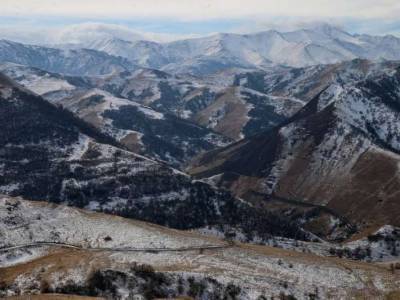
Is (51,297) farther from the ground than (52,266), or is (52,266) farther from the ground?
(51,297)

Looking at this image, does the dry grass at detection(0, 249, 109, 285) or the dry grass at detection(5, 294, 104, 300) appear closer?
the dry grass at detection(5, 294, 104, 300)

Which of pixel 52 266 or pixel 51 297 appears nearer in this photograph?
pixel 51 297

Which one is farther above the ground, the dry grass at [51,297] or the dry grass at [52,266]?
the dry grass at [51,297]

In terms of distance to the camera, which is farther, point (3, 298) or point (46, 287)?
point (46, 287)

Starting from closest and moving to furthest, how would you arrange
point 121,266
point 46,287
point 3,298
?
1. point 3,298
2. point 46,287
3. point 121,266

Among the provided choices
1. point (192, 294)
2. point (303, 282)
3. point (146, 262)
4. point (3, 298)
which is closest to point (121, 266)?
point (146, 262)

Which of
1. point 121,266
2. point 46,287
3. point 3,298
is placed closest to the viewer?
point 3,298

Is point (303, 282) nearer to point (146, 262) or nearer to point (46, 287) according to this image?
point (146, 262)

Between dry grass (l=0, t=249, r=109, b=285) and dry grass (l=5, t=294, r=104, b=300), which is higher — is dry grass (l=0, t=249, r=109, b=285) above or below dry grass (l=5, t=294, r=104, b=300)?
below

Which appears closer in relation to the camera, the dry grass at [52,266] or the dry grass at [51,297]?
the dry grass at [51,297]
